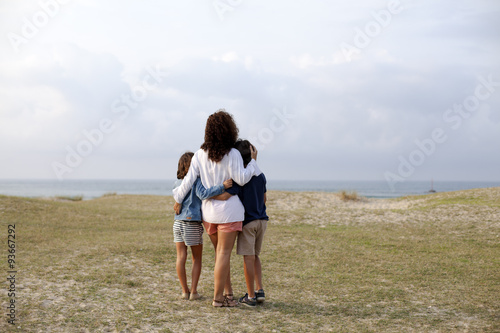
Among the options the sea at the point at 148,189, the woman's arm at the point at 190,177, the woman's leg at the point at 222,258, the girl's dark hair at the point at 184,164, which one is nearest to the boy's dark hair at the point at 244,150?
the woman's arm at the point at 190,177

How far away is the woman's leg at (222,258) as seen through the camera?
16.4ft

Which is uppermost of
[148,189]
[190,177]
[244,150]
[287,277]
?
[244,150]

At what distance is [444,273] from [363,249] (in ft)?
8.07

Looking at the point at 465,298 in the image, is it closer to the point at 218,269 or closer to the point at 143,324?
the point at 218,269

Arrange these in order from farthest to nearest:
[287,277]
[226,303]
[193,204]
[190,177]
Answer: [287,277], [226,303], [193,204], [190,177]

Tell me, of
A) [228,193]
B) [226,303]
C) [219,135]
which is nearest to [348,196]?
[226,303]

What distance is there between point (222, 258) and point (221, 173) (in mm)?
1032

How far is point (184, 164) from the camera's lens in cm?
537

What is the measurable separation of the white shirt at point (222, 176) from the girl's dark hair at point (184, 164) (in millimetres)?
291

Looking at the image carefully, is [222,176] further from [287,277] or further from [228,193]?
[287,277]

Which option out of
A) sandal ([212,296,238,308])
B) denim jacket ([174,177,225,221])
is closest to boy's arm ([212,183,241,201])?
denim jacket ([174,177,225,221])

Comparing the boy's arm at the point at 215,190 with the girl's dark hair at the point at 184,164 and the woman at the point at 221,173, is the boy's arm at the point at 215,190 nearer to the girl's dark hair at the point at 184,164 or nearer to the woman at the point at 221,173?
the woman at the point at 221,173

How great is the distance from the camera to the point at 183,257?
18.0 ft

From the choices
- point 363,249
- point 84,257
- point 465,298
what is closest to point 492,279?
point 465,298
